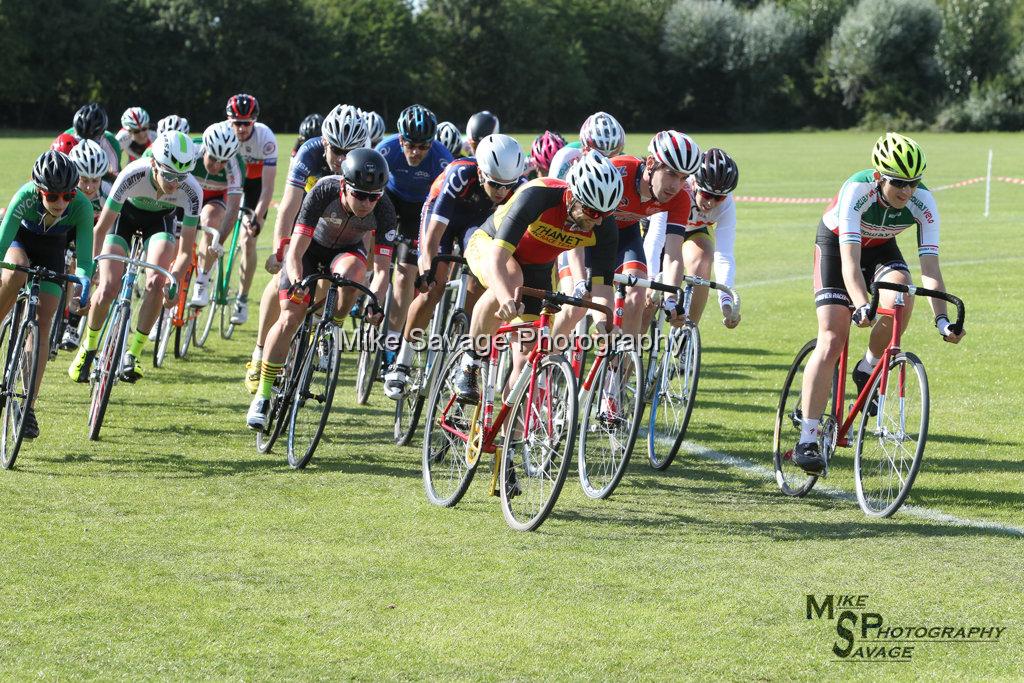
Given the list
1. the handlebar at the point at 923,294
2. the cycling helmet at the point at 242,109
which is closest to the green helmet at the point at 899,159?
the handlebar at the point at 923,294

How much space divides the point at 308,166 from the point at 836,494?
5075 mm

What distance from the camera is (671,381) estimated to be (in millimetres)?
8742

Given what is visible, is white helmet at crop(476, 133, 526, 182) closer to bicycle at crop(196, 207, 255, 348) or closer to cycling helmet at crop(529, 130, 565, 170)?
cycling helmet at crop(529, 130, 565, 170)

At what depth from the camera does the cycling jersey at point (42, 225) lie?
830cm

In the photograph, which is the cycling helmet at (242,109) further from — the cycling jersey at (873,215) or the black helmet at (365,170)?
the cycling jersey at (873,215)

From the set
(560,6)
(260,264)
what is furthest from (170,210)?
(560,6)

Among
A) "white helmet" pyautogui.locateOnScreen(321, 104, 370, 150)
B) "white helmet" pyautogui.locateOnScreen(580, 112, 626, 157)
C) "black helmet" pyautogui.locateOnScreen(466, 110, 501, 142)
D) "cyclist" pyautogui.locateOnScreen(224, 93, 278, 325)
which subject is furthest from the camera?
"cyclist" pyautogui.locateOnScreen(224, 93, 278, 325)

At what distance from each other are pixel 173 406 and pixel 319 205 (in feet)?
8.75

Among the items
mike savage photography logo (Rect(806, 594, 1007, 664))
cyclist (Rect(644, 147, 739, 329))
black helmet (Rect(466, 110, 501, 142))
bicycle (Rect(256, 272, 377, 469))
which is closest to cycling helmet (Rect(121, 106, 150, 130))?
black helmet (Rect(466, 110, 501, 142))

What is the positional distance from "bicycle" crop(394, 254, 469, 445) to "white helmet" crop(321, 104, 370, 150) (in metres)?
1.46

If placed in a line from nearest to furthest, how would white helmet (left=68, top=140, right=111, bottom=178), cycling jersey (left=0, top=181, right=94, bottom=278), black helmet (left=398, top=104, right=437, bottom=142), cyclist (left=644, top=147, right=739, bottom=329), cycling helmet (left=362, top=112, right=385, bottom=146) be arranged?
cycling jersey (left=0, top=181, right=94, bottom=278) → cyclist (left=644, top=147, right=739, bottom=329) → white helmet (left=68, top=140, right=111, bottom=178) → black helmet (left=398, top=104, right=437, bottom=142) → cycling helmet (left=362, top=112, right=385, bottom=146)

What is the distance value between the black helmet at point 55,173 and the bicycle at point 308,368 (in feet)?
5.09

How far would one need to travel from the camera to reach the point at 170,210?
10.5 m

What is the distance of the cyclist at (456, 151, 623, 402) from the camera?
22.4ft
